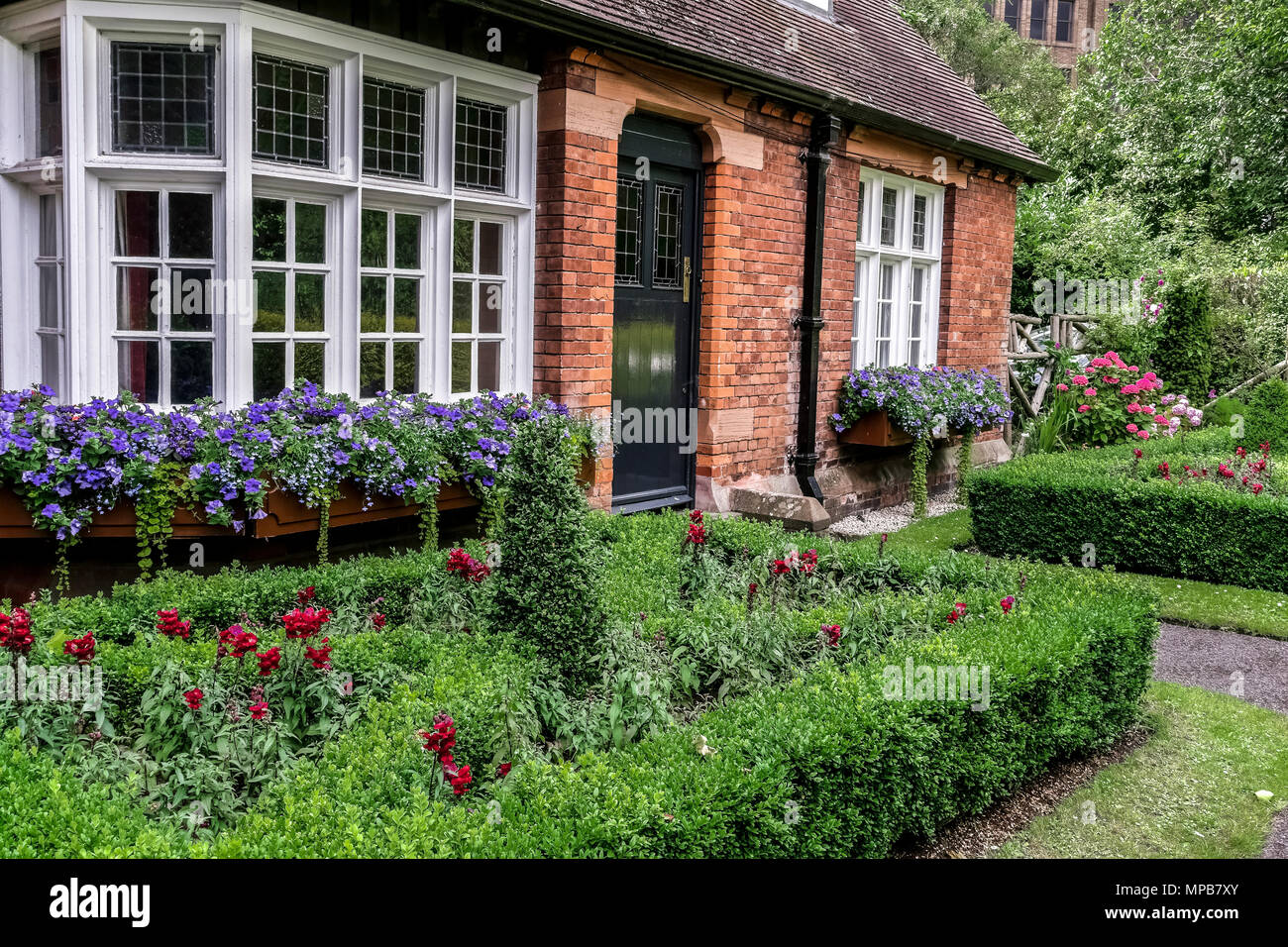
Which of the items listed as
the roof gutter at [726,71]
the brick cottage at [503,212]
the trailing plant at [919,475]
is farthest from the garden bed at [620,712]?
the trailing plant at [919,475]

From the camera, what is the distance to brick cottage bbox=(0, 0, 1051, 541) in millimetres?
6121

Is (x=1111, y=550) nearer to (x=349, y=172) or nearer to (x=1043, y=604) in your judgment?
(x=1043, y=604)

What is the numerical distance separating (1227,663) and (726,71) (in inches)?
226

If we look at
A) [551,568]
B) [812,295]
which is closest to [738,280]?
[812,295]

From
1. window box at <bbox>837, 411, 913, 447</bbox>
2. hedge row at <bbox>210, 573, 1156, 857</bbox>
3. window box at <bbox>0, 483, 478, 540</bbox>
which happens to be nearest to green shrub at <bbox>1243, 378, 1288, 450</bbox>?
window box at <bbox>837, 411, 913, 447</bbox>

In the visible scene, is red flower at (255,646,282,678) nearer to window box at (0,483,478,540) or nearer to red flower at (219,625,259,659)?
red flower at (219,625,259,659)

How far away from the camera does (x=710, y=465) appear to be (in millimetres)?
9828

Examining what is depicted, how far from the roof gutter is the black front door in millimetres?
612

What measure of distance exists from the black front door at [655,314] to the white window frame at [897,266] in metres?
2.68

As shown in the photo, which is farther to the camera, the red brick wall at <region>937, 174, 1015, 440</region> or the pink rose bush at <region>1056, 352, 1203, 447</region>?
the pink rose bush at <region>1056, 352, 1203, 447</region>

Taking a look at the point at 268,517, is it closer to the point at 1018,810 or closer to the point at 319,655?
the point at 319,655

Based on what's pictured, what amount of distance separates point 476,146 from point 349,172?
1.16 meters

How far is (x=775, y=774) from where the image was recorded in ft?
12.2

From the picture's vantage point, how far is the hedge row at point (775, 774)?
126 inches
